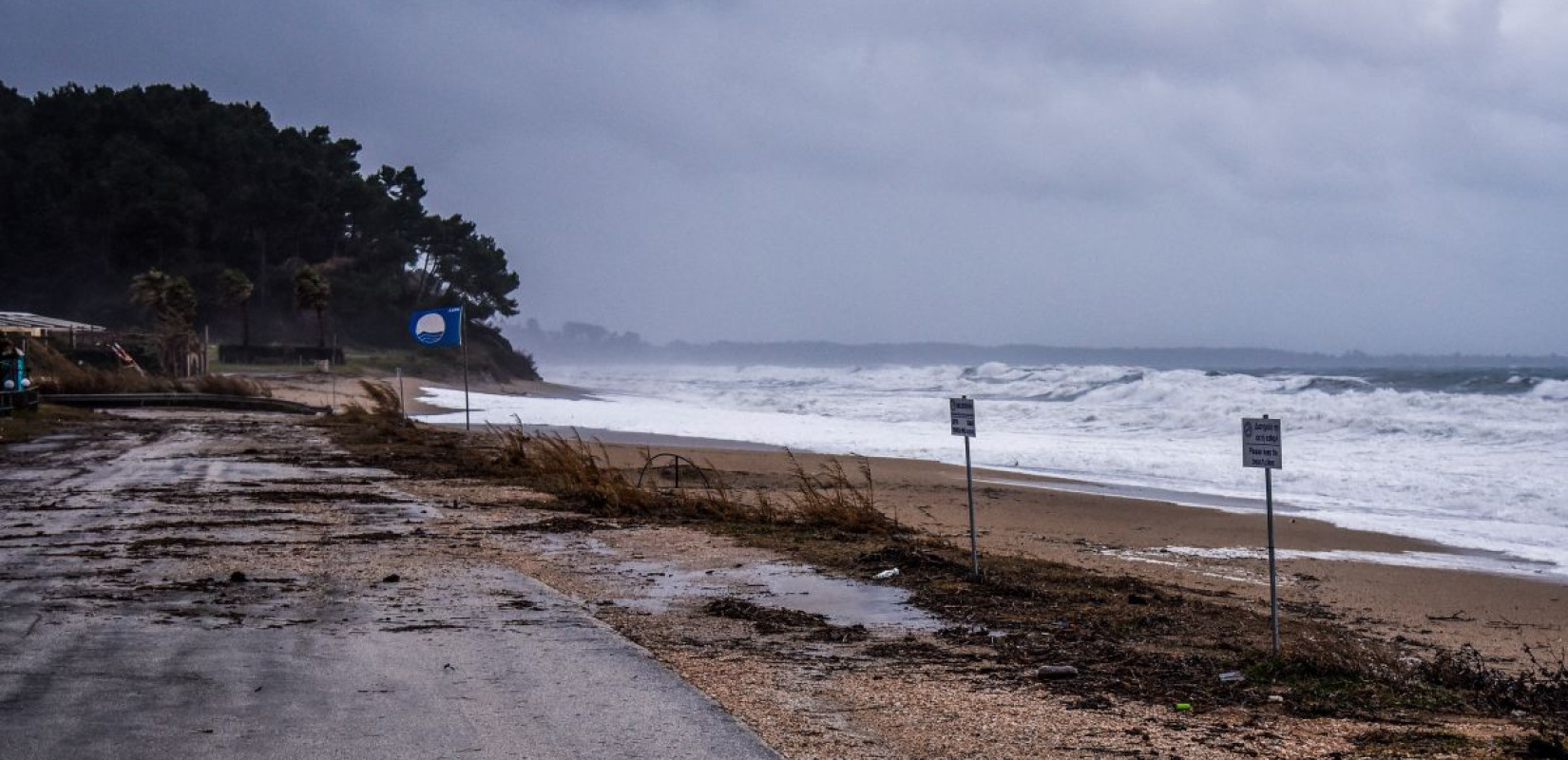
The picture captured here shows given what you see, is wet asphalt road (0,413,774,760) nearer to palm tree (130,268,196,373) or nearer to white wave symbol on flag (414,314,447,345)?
white wave symbol on flag (414,314,447,345)

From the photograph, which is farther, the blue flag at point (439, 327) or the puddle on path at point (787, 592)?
the blue flag at point (439, 327)

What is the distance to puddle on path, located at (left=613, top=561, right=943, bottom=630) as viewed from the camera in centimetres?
854

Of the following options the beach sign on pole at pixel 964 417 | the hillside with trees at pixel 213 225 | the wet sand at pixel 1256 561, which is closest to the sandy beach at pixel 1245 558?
the wet sand at pixel 1256 561

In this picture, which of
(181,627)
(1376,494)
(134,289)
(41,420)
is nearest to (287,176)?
(134,289)

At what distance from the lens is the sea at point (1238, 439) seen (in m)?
17.4

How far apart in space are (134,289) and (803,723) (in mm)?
63918

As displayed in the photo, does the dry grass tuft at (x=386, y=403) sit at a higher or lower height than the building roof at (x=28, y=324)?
lower

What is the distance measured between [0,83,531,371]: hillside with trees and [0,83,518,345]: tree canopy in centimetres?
9

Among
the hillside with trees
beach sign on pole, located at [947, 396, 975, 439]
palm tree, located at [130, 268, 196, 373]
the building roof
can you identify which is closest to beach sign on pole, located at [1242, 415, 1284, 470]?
beach sign on pole, located at [947, 396, 975, 439]

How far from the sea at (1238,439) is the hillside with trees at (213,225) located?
28160 mm

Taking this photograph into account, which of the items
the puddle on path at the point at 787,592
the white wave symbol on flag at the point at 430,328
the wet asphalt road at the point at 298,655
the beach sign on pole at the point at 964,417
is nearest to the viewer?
the wet asphalt road at the point at 298,655

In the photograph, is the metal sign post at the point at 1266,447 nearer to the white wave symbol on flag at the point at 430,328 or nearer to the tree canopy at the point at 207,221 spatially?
the white wave symbol on flag at the point at 430,328

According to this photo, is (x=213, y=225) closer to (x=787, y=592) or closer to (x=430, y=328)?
(x=430, y=328)

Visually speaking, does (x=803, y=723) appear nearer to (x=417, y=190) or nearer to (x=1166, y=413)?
(x=1166, y=413)
